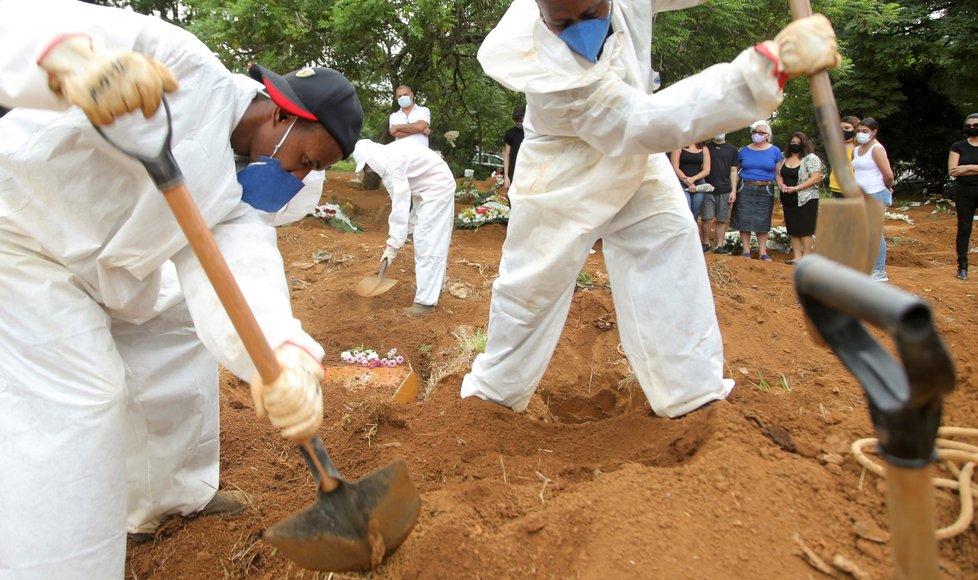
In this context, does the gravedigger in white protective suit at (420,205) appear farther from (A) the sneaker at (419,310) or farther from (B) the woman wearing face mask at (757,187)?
(B) the woman wearing face mask at (757,187)

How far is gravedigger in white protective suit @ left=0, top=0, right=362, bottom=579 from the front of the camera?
175 centimetres

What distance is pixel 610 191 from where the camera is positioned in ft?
8.60

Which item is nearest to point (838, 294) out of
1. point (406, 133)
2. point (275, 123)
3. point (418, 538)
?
point (418, 538)

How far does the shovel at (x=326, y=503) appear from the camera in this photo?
1617mm

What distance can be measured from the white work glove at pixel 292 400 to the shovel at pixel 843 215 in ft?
4.36

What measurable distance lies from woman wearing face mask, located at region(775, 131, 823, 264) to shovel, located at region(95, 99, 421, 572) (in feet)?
22.3

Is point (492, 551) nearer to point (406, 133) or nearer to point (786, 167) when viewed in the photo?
point (406, 133)

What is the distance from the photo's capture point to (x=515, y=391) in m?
3.09

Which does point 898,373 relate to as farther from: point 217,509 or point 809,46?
point 217,509

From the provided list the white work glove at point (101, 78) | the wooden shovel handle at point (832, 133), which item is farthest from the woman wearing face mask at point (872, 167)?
the white work glove at point (101, 78)

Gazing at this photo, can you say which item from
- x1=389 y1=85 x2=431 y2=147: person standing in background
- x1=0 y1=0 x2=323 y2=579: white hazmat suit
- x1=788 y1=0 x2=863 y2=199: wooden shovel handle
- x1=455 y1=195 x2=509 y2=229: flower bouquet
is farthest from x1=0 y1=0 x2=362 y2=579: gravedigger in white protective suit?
x1=455 y1=195 x2=509 y2=229: flower bouquet

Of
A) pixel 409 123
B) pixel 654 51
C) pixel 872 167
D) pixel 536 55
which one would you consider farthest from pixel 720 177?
pixel 536 55

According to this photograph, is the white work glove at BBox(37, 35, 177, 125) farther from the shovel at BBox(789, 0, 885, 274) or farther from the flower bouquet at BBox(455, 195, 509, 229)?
the flower bouquet at BBox(455, 195, 509, 229)

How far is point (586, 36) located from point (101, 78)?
4.92 feet
